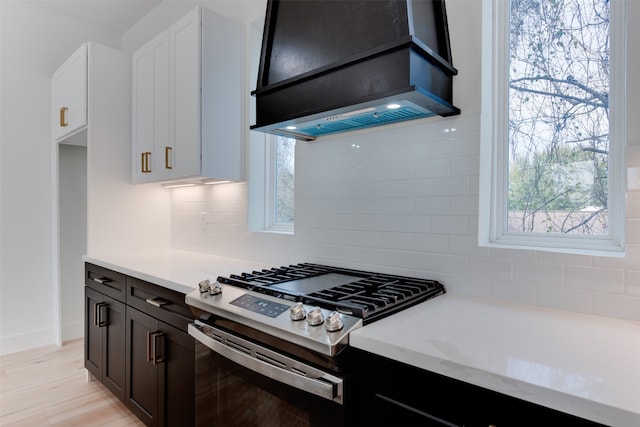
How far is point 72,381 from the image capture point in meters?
2.66

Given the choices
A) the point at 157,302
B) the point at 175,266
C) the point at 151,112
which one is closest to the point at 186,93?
the point at 151,112

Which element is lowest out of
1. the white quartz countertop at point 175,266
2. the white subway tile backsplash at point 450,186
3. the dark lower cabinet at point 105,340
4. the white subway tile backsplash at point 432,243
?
the dark lower cabinet at point 105,340

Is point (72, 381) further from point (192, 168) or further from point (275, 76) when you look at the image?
point (275, 76)

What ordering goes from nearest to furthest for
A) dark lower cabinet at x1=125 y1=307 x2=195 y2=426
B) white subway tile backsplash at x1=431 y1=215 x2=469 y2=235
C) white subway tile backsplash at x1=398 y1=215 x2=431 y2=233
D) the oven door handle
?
the oven door handle, white subway tile backsplash at x1=431 y1=215 x2=469 y2=235, white subway tile backsplash at x1=398 y1=215 x2=431 y2=233, dark lower cabinet at x1=125 y1=307 x2=195 y2=426

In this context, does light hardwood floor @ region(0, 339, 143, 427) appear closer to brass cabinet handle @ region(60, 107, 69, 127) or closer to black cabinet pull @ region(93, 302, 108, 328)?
black cabinet pull @ region(93, 302, 108, 328)

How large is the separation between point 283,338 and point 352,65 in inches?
37.8

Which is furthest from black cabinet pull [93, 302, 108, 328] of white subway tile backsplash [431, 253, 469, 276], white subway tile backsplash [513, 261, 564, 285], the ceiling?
the ceiling

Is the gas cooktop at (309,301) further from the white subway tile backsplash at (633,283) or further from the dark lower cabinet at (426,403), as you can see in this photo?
the white subway tile backsplash at (633,283)

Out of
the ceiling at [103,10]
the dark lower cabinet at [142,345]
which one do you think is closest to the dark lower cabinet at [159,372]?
the dark lower cabinet at [142,345]

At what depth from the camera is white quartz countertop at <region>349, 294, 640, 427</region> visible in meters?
0.67

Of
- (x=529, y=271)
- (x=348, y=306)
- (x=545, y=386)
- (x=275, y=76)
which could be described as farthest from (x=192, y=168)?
(x=545, y=386)

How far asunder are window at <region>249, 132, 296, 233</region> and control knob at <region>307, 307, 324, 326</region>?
1287 millimetres

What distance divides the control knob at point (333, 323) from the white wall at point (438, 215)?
2.14 feet

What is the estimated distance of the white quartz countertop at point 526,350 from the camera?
2.20 feet
